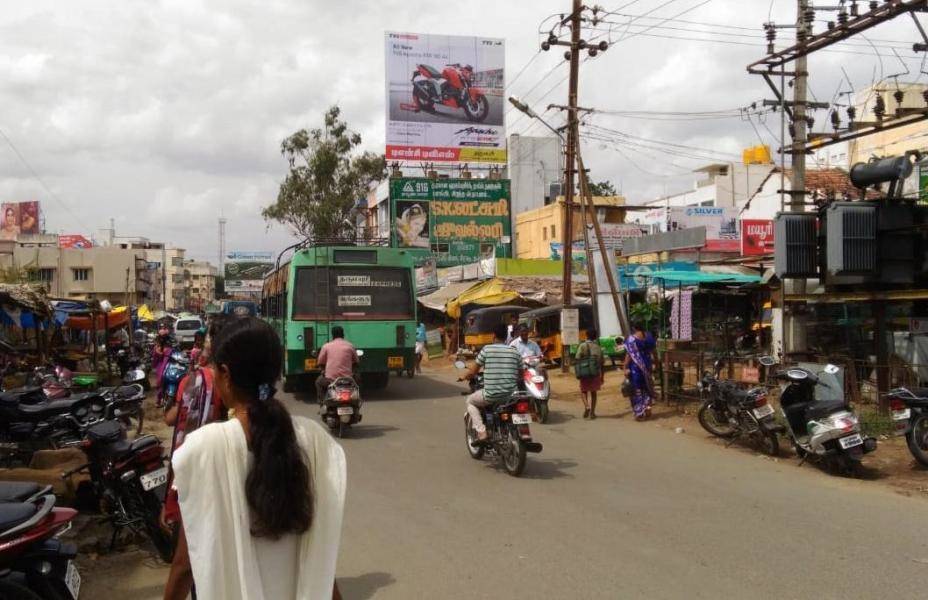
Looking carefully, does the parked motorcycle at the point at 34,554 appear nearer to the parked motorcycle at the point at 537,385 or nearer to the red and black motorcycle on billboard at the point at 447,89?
the parked motorcycle at the point at 537,385

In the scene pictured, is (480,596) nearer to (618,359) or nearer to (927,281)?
(927,281)

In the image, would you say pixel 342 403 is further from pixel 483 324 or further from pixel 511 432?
pixel 483 324

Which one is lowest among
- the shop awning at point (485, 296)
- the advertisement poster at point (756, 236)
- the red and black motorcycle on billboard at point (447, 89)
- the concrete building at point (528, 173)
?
the shop awning at point (485, 296)

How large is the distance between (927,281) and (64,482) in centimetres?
1226

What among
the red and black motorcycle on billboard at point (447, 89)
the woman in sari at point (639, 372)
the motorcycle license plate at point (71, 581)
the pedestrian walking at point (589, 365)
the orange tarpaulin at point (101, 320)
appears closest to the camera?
the motorcycle license plate at point (71, 581)

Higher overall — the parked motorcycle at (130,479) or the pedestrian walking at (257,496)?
the pedestrian walking at (257,496)

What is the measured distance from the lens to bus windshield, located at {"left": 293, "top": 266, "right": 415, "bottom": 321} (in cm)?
1514

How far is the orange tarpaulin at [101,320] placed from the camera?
20.6 m

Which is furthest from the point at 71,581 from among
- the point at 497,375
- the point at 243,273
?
the point at 243,273

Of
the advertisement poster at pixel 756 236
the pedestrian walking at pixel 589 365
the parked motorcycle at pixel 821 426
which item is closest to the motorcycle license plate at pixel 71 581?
the parked motorcycle at pixel 821 426

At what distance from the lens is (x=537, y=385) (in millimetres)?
12422

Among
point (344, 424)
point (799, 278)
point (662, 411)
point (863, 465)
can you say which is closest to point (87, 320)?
point (344, 424)

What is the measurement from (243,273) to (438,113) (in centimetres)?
3802

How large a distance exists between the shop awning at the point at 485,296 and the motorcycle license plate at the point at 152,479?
2164 centimetres
